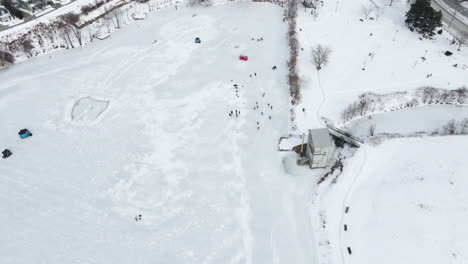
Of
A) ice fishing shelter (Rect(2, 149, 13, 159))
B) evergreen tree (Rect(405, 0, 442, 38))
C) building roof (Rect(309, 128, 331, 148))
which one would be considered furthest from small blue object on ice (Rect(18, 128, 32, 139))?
evergreen tree (Rect(405, 0, 442, 38))

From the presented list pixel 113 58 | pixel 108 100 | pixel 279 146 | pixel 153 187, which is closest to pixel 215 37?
pixel 113 58

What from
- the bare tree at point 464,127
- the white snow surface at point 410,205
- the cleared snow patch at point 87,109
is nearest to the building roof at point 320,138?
the white snow surface at point 410,205

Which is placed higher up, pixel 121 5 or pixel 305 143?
pixel 121 5

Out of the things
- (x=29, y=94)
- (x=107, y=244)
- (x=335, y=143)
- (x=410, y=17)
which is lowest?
(x=107, y=244)

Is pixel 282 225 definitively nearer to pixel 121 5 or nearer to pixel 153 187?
pixel 153 187

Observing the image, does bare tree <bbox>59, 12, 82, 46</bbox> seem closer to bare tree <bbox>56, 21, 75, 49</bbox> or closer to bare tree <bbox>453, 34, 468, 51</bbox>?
bare tree <bbox>56, 21, 75, 49</bbox>

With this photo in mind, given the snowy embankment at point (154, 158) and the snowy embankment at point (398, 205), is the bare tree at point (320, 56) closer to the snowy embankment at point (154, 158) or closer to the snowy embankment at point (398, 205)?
the snowy embankment at point (154, 158)

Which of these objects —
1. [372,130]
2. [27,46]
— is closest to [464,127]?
[372,130]

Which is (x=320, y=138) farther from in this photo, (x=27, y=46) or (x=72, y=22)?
(x=72, y=22)
